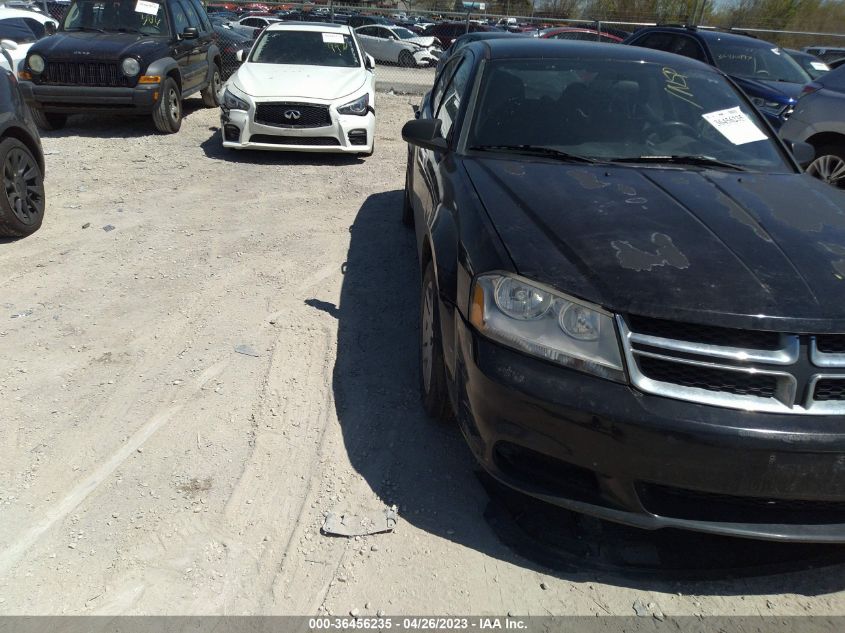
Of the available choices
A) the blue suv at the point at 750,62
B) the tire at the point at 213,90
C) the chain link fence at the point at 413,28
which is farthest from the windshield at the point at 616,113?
the chain link fence at the point at 413,28

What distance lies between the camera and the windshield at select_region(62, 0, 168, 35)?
9547mm

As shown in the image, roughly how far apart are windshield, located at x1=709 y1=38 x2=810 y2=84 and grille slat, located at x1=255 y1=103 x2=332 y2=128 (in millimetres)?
5918

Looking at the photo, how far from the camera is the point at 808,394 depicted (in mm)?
2098

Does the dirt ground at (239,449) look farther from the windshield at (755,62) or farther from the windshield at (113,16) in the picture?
the windshield at (755,62)

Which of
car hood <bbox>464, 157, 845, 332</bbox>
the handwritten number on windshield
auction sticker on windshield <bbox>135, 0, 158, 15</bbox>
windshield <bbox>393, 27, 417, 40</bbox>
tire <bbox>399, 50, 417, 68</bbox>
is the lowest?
tire <bbox>399, 50, 417, 68</bbox>

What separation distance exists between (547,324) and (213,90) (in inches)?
432

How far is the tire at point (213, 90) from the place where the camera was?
37.6 feet

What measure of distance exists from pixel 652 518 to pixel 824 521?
1.94 ft

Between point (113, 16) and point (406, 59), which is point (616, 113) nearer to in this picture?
point (113, 16)

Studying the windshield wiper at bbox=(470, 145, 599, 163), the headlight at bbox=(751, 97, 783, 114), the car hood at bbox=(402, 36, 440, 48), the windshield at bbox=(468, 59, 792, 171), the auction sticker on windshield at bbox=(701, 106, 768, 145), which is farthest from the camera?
the car hood at bbox=(402, 36, 440, 48)

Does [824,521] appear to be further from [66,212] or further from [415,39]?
[415,39]

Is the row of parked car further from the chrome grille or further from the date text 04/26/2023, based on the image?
the date text 04/26/2023

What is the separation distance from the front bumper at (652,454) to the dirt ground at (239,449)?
0.38 m

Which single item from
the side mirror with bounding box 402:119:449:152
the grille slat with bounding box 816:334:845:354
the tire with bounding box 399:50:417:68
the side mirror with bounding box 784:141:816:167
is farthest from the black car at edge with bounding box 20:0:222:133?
the tire with bounding box 399:50:417:68
